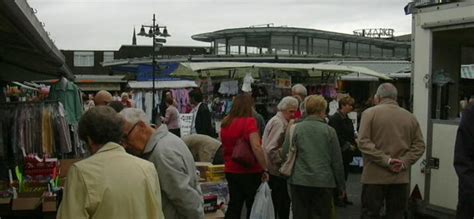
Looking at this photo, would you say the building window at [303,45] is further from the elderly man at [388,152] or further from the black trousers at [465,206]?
the black trousers at [465,206]

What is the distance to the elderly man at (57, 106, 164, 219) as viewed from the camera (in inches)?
115

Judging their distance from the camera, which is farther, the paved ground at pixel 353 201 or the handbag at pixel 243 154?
the paved ground at pixel 353 201

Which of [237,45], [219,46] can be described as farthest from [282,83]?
[219,46]

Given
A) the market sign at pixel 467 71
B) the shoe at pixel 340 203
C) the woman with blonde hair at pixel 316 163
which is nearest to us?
the woman with blonde hair at pixel 316 163

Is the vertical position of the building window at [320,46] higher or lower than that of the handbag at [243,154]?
higher

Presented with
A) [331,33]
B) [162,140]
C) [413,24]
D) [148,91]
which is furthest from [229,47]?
[162,140]

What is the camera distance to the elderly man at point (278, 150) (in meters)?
6.70

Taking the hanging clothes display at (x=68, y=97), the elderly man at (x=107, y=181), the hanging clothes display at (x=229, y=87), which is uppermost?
the hanging clothes display at (x=229, y=87)

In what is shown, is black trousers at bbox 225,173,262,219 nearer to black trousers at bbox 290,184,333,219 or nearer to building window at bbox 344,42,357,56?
black trousers at bbox 290,184,333,219

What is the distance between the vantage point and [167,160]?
3.71m

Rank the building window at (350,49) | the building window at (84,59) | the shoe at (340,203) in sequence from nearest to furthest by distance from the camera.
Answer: the shoe at (340,203) → the building window at (350,49) → the building window at (84,59)

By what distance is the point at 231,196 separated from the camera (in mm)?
6508

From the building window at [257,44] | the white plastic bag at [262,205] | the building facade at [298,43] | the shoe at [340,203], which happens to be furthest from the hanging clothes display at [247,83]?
the building window at [257,44]

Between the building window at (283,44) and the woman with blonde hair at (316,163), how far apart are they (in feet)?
91.5
